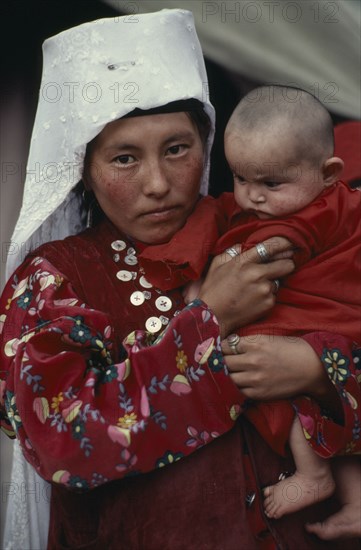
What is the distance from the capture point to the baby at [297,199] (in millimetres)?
1595

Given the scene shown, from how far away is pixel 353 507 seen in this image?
1.66 m

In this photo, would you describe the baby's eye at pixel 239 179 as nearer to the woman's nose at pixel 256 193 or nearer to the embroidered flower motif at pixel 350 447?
the woman's nose at pixel 256 193

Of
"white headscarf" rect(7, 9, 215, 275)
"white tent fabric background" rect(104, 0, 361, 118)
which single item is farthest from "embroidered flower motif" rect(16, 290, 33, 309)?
"white tent fabric background" rect(104, 0, 361, 118)

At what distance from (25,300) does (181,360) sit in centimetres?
39

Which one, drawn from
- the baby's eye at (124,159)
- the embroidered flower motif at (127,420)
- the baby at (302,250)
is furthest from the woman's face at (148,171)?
the embroidered flower motif at (127,420)

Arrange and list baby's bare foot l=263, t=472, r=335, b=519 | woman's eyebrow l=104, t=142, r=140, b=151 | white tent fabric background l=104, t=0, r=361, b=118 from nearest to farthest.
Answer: baby's bare foot l=263, t=472, r=335, b=519, woman's eyebrow l=104, t=142, r=140, b=151, white tent fabric background l=104, t=0, r=361, b=118

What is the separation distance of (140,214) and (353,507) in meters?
0.80

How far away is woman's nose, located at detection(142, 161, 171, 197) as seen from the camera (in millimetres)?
1674

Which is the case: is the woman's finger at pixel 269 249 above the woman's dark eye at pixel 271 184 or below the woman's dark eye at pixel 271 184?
below

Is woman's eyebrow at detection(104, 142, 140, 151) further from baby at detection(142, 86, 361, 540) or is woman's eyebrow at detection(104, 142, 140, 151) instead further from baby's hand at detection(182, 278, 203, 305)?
baby's hand at detection(182, 278, 203, 305)

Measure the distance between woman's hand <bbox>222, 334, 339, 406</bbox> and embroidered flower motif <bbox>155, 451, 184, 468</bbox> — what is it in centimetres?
19

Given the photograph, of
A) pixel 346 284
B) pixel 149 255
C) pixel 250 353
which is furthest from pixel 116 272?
pixel 346 284

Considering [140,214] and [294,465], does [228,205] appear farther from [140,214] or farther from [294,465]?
[294,465]

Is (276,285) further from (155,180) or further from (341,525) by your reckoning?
(341,525)
